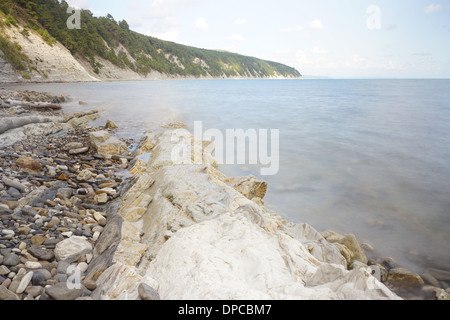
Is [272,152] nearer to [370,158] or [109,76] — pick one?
[370,158]

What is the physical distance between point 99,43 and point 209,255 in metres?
76.0

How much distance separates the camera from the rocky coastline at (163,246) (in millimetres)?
2057

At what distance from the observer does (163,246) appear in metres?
2.63

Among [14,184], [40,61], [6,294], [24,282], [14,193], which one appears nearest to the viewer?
[6,294]

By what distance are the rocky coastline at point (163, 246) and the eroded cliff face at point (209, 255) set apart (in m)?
0.01

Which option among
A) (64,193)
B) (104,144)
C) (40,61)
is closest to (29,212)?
(64,193)

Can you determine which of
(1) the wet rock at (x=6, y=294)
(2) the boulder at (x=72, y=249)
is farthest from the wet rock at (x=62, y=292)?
(2) the boulder at (x=72, y=249)

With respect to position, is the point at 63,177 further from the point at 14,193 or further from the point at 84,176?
the point at 14,193

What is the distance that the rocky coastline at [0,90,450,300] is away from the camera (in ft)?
6.75

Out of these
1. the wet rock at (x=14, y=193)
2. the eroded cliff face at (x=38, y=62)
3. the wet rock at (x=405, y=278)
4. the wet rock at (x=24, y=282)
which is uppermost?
the eroded cliff face at (x=38, y=62)

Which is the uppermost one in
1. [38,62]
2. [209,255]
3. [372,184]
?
Result: [38,62]

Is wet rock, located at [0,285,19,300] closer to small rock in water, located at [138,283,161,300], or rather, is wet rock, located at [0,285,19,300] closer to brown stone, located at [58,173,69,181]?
small rock in water, located at [138,283,161,300]

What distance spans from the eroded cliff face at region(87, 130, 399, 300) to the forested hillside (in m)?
40.0

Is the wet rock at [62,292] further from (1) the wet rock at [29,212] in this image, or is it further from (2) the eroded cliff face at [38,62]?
(2) the eroded cliff face at [38,62]
